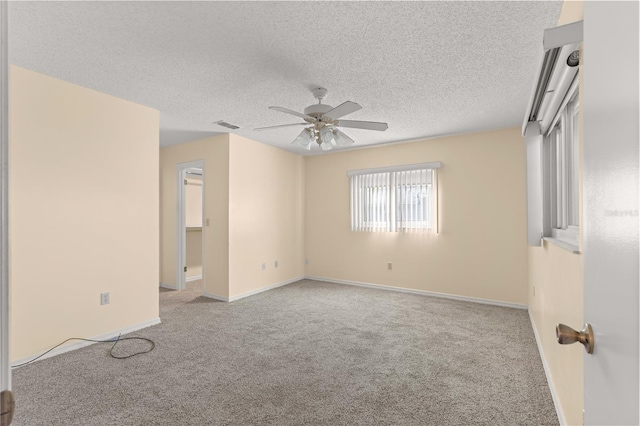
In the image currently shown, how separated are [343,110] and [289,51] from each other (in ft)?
1.90

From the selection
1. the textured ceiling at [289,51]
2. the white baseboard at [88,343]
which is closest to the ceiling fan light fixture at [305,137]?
the textured ceiling at [289,51]

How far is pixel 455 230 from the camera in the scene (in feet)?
14.9

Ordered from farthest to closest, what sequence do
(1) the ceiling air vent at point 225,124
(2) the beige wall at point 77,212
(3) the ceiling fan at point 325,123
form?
(1) the ceiling air vent at point 225,124
(3) the ceiling fan at point 325,123
(2) the beige wall at point 77,212

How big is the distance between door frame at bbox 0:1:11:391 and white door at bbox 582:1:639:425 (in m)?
0.94

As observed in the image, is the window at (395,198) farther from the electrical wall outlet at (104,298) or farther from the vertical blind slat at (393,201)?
the electrical wall outlet at (104,298)

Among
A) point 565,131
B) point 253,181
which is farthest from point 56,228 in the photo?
point 565,131

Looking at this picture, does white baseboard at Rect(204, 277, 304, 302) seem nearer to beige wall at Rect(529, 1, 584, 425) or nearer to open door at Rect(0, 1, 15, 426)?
beige wall at Rect(529, 1, 584, 425)

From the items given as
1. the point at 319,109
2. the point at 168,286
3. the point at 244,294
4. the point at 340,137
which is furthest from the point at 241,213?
the point at 319,109

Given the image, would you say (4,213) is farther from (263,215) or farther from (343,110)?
(263,215)

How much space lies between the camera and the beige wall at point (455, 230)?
413cm

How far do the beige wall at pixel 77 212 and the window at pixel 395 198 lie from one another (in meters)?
3.07

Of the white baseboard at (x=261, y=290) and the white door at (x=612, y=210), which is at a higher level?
the white door at (x=612, y=210)

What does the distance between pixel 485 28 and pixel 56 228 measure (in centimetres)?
358

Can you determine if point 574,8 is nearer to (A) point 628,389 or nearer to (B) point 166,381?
(A) point 628,389
